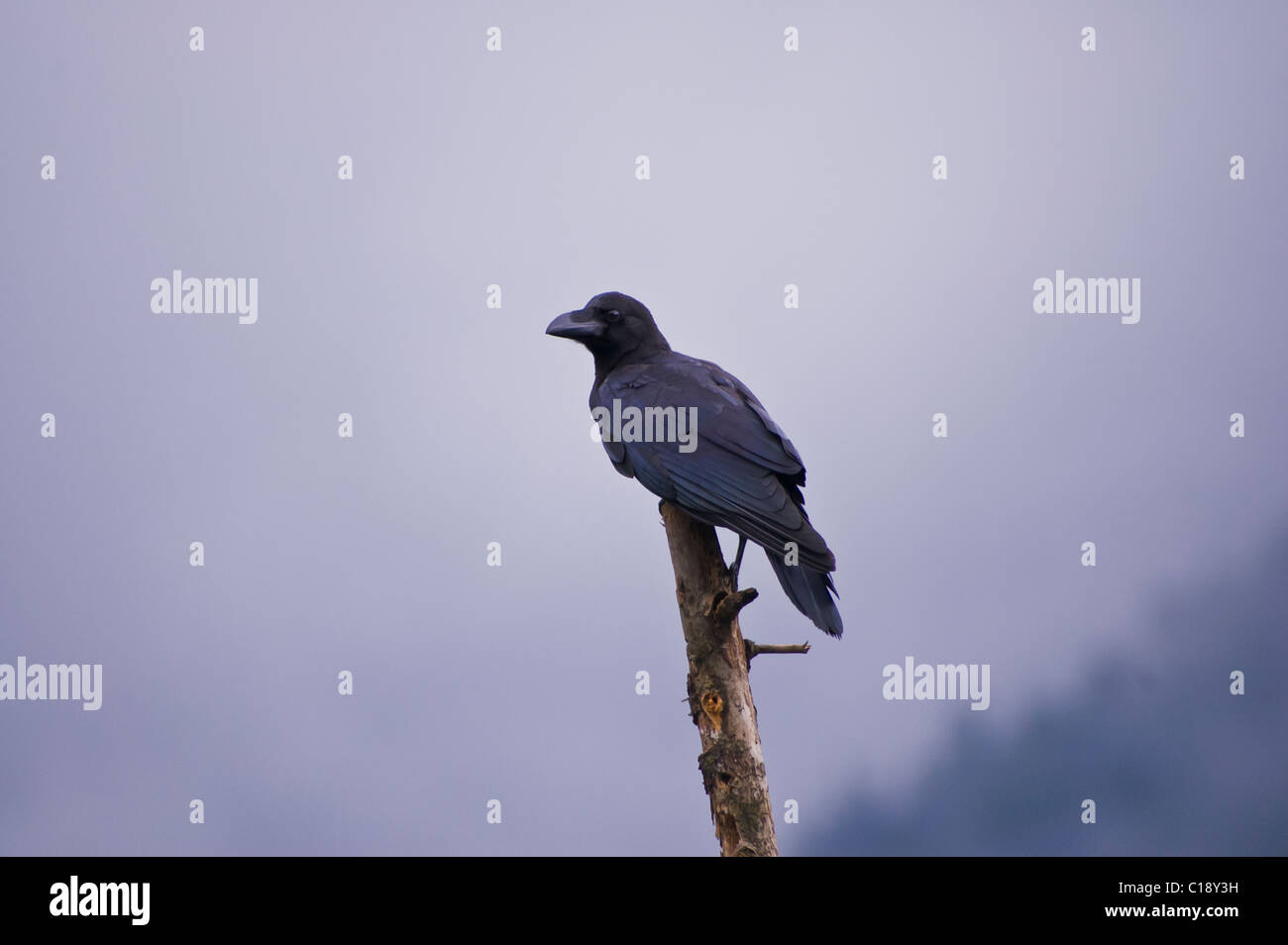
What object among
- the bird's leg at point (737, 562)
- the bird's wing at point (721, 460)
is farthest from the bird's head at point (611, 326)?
the bird's leg at point (737, 562)

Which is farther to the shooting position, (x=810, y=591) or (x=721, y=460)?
(x=721, y=460)

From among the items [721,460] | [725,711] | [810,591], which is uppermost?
[721,460]

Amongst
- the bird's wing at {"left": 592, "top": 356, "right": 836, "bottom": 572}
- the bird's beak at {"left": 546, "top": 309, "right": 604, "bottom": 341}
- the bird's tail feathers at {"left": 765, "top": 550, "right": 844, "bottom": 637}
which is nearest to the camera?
the bird's tail feathers at {"left": 765, "top": 550, "right": 844, "bottom": 637}

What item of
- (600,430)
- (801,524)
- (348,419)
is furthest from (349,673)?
(801,524)

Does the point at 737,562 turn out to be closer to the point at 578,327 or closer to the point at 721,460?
the point at 721,460

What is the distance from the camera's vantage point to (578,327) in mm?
7000

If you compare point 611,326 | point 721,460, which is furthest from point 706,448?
point 611,326

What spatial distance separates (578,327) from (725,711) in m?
3.03

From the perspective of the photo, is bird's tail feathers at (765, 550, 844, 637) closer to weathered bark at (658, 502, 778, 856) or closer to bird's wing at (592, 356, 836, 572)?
bird's wing at (592, 356, 836, 572)

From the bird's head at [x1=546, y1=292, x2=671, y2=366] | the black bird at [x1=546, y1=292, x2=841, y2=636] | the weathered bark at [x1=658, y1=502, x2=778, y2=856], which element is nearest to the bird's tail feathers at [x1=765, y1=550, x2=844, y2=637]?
the black bird at [x1=546, y1=292, x2=841, y2=636]

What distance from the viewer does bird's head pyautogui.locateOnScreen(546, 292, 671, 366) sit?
7.02 meters

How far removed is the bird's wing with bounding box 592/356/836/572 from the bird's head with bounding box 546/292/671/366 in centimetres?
43

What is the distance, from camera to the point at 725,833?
4934mm

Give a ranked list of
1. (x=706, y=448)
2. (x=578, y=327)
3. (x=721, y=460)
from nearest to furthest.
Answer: (x=721, y=460) → (x=706, y=448) → (x=578, y=327)
